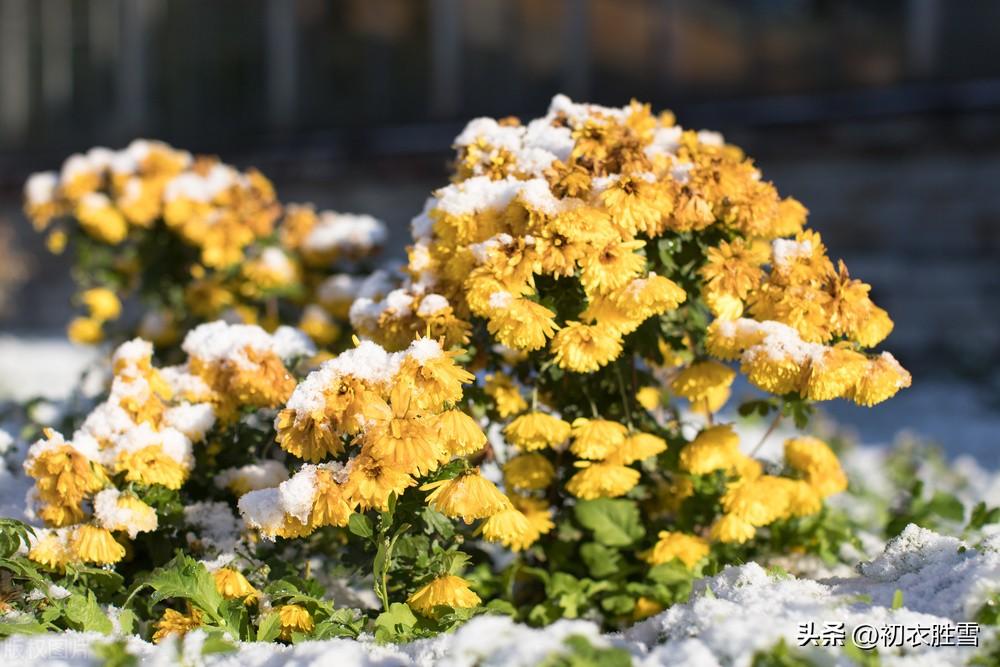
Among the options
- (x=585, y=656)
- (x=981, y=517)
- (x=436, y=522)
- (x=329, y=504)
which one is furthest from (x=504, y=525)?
(x=981, y=517)

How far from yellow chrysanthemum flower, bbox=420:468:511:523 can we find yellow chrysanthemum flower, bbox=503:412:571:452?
0.81 ft

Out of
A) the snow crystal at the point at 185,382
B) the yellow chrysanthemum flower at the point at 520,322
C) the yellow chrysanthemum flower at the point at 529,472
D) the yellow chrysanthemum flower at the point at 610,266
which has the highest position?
the yellow chrysanthemum flower at the point at 610,266

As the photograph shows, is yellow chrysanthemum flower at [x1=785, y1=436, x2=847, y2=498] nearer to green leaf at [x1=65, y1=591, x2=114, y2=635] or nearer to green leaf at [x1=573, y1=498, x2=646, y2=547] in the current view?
green leaf at [x1=573, y1=498, x2=646, y2=547]

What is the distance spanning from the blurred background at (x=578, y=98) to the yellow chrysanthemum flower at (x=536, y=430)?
2814 mm

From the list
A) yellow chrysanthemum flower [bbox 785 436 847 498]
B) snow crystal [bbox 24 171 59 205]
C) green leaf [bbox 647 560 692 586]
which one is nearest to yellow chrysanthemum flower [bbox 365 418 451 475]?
green leaf [bbox 647 560 692 586]

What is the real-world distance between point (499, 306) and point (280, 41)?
20.3ft

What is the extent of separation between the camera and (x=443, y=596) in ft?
5.74

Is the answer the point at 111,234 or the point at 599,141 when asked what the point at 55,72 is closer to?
the point at 111,234

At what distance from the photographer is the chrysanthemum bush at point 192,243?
3084mm

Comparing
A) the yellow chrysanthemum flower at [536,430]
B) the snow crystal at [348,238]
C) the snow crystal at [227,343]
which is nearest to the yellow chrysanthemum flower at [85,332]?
the snow crystal at [348,238]

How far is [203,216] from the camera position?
314 cm

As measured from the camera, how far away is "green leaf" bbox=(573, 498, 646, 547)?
84.7 inches

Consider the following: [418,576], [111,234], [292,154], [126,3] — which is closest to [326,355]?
[418,576]

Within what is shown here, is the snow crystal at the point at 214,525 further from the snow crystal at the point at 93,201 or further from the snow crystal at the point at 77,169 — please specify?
the snow crystal at the point at 77,169
